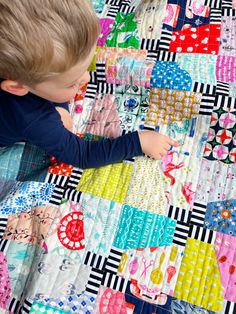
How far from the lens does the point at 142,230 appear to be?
914mm

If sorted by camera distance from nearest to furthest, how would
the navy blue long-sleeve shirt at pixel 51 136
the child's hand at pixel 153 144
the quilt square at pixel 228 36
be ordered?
the navy blue long-sleeve shirt at pixel 51 136 < the child's hand at pixel 153 144 < the quilt square at pixel 228 36

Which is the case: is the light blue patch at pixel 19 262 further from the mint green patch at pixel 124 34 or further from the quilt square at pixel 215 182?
the mint green patch at pixel 124 34

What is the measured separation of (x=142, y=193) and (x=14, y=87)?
0.38m

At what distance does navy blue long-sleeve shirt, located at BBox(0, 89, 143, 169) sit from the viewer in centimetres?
85

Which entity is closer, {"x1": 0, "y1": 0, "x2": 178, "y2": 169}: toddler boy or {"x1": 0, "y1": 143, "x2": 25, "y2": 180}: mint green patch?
{"x1": 0, "y1": 0, "x2": 178, "y2": 169}: toddler boy

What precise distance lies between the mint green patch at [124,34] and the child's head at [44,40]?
40cm

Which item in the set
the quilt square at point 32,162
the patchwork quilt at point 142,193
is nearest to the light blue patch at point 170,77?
the patchwork quilt at point 142,193

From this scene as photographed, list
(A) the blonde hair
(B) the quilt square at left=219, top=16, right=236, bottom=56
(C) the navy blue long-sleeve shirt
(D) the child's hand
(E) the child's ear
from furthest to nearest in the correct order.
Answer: (B) the quilt square at left=219, top=16, right=236, bottom=56
(D) the child's hand
(C) the navy blue long-sleeve shirt
(E) the child's ear
(A) the blonde hair

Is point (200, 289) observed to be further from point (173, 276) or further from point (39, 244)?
point (39, 244)

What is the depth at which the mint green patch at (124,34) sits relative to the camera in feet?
3.71

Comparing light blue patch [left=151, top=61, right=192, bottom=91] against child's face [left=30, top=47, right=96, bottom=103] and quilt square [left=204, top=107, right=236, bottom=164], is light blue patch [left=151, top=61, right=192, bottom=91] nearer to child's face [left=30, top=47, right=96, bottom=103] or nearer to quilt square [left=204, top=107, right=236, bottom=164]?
quilt square [left=204, top=107, right=236, bottom=164]

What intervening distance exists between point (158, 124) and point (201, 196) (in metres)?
0.22

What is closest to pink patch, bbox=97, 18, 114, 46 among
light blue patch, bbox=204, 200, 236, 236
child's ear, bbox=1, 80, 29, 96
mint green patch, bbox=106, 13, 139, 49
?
mint green patch, bbox=106, 13, 139, 49

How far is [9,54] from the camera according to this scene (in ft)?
2.20
